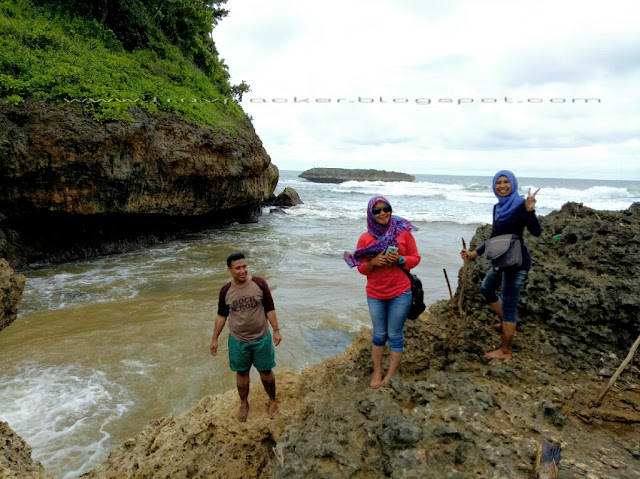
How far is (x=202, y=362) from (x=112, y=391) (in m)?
1.08

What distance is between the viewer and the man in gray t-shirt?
3420 mm

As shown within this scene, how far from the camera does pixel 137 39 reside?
15.3m

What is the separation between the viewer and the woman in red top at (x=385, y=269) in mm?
3092

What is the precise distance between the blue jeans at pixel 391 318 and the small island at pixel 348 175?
79.6 metres

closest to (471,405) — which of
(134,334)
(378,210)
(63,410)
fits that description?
(378,210)

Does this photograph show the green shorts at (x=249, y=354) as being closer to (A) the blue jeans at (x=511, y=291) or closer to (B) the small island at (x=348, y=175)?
(A) the blue jeans at (x=511, y=291)

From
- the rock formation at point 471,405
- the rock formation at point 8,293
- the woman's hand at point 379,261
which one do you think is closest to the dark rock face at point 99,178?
the rock formation at point 8,293

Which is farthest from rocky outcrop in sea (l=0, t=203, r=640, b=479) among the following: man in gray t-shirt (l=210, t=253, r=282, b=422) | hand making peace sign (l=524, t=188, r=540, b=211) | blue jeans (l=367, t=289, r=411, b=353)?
hand making peace sign (l=524, t=188, r=540, b=211)

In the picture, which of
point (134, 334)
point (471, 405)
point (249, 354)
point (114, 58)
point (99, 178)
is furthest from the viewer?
point (114, 58)

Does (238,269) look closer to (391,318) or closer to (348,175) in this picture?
(391,318)

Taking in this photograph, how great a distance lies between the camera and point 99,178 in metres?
10.0

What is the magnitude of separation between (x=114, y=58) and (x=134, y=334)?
1031cm

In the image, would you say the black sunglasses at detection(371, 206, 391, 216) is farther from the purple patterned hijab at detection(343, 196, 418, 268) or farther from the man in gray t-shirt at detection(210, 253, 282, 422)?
the man in gray t-shirt at detection(210, 253, 282, 422)

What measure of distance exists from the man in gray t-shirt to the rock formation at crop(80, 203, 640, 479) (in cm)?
30
